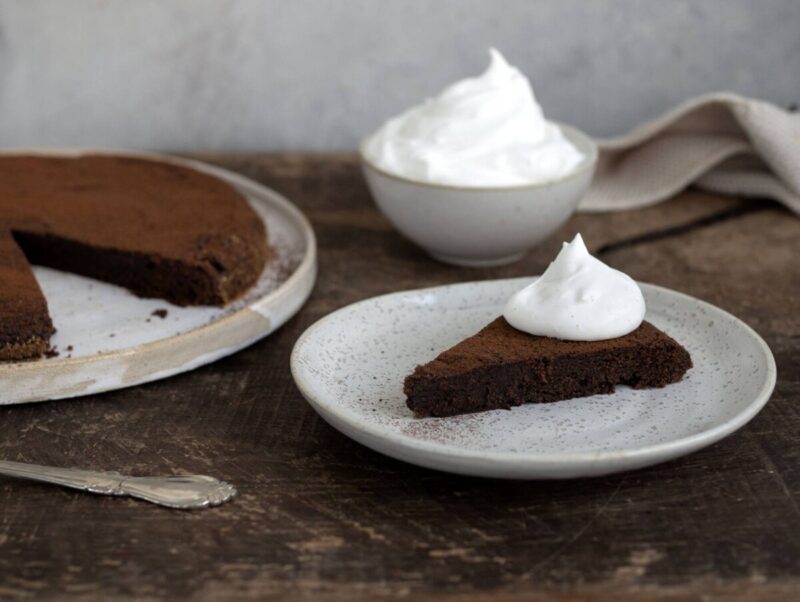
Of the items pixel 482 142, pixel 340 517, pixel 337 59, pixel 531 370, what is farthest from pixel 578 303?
pixel 337 59

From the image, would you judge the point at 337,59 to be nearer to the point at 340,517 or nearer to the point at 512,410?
the point at 512,410

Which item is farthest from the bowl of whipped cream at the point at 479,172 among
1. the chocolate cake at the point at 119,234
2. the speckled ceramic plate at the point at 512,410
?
the chocolate cake at the point at 119,234

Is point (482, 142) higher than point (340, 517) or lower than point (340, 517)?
higher

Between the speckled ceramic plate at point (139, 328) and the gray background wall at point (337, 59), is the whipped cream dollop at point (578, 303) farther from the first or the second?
the gray background wall at point (337, 59)

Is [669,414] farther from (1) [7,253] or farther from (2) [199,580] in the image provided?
(1) [7,253]

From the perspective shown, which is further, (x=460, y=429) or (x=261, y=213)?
(x=261, y=213)

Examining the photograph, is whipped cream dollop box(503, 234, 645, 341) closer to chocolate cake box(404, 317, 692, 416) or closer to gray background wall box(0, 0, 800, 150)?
chocolate cake box(404, 317, 692, 416)

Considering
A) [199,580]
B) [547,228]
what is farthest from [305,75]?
[199,580]
